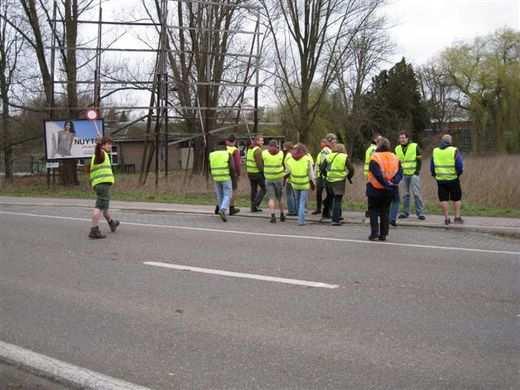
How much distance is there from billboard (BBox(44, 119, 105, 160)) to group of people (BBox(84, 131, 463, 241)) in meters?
11.5

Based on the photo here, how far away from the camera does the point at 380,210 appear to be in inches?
424

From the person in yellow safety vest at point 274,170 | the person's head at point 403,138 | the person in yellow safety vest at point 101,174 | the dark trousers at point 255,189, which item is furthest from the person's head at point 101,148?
the person's head at point 403,138

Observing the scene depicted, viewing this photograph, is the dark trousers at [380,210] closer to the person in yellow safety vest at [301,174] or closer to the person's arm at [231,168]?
the person in yellow safety vest at [301,174]

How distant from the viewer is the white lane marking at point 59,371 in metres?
4.54

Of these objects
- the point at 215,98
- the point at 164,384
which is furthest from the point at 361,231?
the point at 215,98

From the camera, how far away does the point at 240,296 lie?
7.02 metres

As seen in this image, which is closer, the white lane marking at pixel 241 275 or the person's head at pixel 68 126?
the white lane marking at pixel 241 275

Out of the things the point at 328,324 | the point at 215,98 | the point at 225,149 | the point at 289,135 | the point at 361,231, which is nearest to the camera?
the point at 328,324

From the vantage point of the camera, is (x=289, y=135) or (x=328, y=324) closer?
(x=328, y=324)

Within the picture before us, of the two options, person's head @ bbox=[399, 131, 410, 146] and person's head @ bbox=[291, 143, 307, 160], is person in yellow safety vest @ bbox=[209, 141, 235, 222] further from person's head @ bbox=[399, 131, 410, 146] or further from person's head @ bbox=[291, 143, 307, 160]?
person's head @ bbox=[399, 131, 410, 146]

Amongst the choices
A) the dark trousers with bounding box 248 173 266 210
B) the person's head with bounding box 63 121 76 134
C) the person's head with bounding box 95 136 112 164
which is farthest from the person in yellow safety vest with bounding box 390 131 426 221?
the person's head with bounding box 63 121 76 134

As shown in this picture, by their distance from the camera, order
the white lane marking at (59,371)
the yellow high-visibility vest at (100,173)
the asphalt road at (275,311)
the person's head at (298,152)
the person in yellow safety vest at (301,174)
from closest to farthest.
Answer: the white lane marking at (59,371), the asphalt road at (275,311), the yellow high-visibility vest at (100,173), the person in yellow safety vest at (301,174), the person's head at (298,152)

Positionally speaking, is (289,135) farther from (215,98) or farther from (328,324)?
(328,324)

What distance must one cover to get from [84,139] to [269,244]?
16.6m
